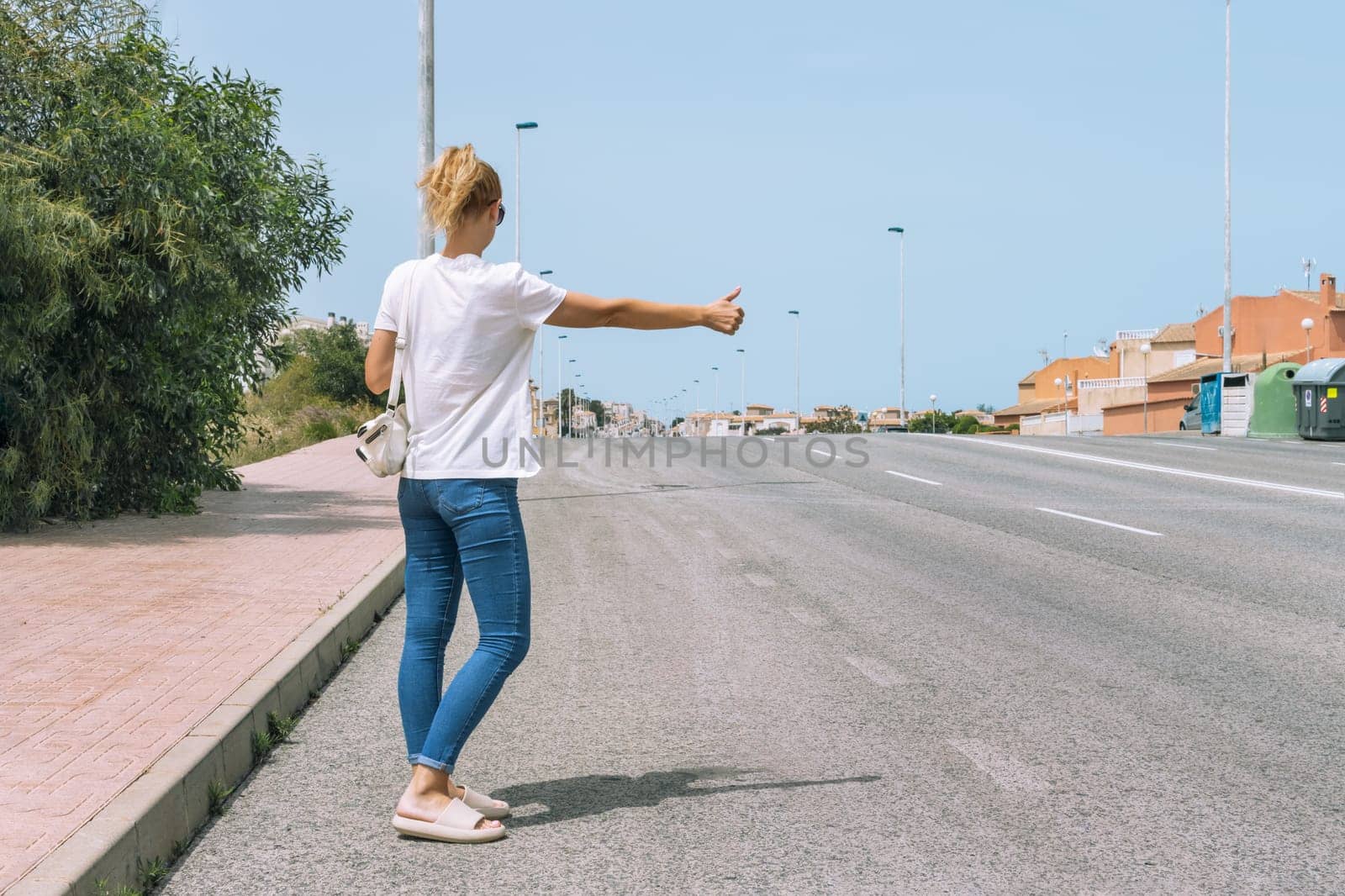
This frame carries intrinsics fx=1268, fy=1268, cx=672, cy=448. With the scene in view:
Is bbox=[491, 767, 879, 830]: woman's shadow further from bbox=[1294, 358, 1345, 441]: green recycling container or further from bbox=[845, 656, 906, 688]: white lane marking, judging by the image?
bbox=[1294, 358, 1345, 441]: green recycling container

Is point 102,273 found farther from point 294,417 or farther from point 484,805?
point 294,417

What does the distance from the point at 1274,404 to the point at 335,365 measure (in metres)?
35.1

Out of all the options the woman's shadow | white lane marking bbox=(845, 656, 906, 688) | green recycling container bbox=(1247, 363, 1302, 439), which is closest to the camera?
the woman's shadow

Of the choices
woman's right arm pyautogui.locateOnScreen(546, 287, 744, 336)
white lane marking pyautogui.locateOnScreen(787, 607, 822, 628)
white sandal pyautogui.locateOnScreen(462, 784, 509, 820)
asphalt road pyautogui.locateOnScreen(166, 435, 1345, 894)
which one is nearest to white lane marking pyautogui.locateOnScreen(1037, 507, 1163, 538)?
asphalt road pyautogui.locateOnScreen(166, 435, 1345, 894)

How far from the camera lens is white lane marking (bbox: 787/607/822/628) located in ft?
25.3

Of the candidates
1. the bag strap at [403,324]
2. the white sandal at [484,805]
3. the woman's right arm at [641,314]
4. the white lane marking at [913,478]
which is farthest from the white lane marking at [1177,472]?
the bag strap at [403,324]

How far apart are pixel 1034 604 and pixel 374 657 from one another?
430cm

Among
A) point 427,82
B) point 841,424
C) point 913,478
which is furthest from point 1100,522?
point 841,424

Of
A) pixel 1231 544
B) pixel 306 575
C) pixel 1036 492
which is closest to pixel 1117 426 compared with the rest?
pixel 1036 492

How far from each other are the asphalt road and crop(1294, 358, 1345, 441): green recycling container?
2013cm

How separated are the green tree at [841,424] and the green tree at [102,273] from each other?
10541cm

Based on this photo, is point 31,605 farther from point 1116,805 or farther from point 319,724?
point 1116,805

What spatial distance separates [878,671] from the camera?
6363 mm

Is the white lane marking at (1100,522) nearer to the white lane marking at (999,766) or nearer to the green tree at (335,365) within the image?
the white lane marking at (999,766)
